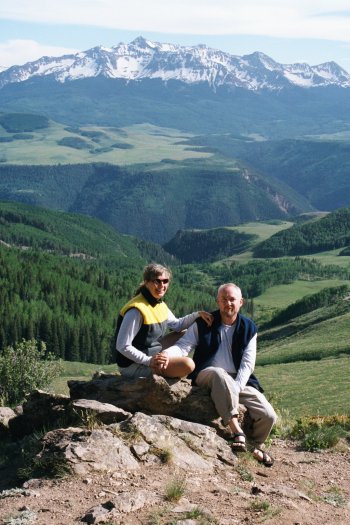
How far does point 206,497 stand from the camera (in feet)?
54.4

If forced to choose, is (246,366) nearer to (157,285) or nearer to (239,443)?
(239,443)

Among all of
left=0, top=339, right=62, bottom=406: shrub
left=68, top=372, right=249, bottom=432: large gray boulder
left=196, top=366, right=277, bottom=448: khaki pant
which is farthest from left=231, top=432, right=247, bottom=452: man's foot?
left=0, top=339, right=62, bottom=406: shrub

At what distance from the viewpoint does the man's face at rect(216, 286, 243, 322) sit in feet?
68.9

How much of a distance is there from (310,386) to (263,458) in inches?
1707

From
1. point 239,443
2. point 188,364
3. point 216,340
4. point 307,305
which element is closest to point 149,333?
point 188,364

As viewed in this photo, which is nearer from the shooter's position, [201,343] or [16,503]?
[16,503]

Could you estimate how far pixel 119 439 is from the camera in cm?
1805

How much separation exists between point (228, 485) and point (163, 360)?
4.17m

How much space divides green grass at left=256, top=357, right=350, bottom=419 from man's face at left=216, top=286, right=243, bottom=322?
63.2 ft

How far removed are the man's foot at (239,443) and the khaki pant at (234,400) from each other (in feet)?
1.73

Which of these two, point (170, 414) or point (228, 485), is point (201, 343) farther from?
point (228, 485)

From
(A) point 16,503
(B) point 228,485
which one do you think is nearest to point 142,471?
(B) point 228,485

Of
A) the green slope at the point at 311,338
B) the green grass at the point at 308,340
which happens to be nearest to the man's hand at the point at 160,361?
the green slope at the point at 311,338

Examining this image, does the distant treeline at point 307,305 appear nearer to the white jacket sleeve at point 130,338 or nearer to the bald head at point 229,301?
the bald head at point 229,301
